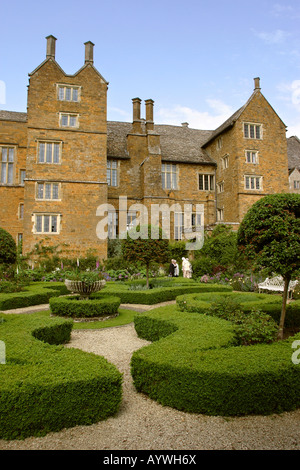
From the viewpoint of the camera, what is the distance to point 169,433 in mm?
3391

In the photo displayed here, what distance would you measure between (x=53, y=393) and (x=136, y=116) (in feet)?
88.1

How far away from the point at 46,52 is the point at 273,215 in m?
22.8

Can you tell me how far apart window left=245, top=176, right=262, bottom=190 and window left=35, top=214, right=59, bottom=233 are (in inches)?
557

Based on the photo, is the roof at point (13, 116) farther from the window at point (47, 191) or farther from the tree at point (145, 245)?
the tree at point (145, 245)

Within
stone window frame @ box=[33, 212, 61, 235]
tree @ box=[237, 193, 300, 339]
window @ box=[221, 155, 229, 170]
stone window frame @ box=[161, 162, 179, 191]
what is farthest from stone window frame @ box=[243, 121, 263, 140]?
tree @ box=[237, 193, 300, 339]

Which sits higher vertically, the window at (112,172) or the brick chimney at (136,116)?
the brick chimney at (136,116)

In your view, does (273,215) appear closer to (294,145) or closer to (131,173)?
(131,173)

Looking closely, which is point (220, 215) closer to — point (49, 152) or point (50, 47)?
point (49, 152)

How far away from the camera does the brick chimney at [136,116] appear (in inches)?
1086

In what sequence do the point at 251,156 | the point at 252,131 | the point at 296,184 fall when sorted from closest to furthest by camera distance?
the point at 251,156, the point at 252,131, the point at 296,184

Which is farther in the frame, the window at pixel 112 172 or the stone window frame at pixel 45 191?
the window at pixel 112 172

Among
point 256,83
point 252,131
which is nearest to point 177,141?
point 252,131

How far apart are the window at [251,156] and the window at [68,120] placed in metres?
12.8

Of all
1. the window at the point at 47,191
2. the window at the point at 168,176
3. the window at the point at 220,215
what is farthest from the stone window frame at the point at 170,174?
the window at the point at 47,191
